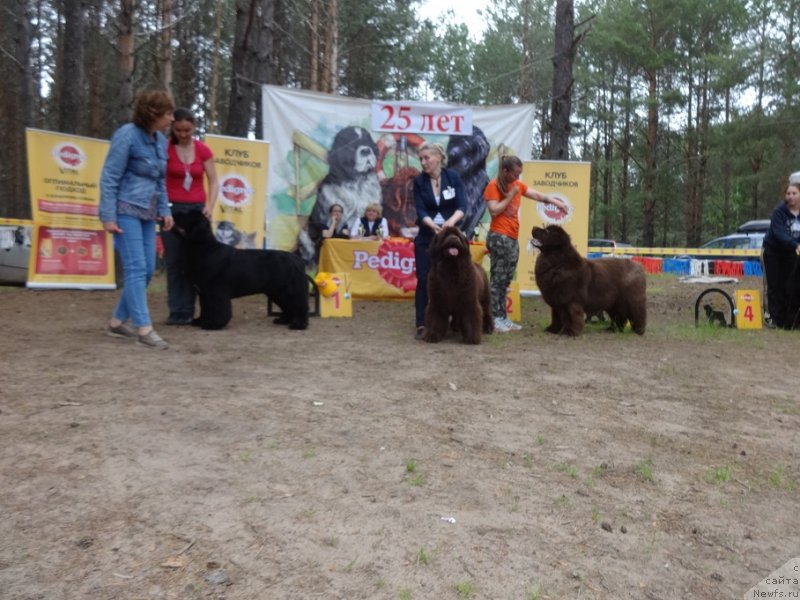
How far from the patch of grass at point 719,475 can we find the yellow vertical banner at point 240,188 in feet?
23.8

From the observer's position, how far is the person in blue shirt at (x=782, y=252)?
8.02 m

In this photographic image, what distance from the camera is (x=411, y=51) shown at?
28219mm

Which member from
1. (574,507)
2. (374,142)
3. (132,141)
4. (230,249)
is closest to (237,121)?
(374,142)

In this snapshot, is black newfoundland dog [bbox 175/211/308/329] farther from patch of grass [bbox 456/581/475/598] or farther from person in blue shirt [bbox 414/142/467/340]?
patch of grass [bbox 456/581/475/598]

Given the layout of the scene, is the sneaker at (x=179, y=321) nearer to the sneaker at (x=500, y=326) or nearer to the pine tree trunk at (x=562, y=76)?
the sneaker at (x=500, y=326)

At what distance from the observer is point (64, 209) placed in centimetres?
938

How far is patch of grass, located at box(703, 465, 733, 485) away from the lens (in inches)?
123

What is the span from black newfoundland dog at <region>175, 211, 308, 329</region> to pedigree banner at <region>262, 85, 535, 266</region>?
303cm

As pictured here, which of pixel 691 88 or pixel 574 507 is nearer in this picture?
pixel 574 507

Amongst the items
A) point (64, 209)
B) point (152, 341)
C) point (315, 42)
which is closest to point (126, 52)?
point (64, 209)

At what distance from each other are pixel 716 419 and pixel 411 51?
26501mm

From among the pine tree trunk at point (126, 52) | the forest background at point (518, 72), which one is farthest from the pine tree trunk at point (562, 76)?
the pine tree trunk at point (126, 52)

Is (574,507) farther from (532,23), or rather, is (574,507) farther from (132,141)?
(532,23)

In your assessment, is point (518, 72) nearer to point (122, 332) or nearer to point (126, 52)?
point (126, 52)
